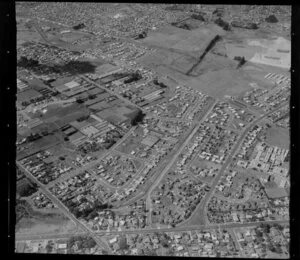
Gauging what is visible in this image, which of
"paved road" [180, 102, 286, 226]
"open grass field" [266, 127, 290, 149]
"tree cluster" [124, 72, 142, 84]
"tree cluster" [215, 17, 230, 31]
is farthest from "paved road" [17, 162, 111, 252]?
"tree cluster" [215, 17, 230, 31]

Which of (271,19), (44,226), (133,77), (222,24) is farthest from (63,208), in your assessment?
(222,24)

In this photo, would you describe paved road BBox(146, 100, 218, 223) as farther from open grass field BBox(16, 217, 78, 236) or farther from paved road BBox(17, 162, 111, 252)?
open grass field BBox(16, 217, 78, 236)

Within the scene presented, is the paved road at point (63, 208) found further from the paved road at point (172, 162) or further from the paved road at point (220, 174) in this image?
the paved road at point (220, 174)

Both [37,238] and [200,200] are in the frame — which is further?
[200,200]

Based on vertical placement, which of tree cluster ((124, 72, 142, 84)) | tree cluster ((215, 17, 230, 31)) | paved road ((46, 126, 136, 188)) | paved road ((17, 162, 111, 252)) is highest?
tree cluster ((215, 17, 230, 31))

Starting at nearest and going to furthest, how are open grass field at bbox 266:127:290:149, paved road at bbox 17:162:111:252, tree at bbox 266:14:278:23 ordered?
paved road at bbox 17:162:111:252 < open grass field at bbox 266:127:290:149 < tree at bbox 266:14:278:23

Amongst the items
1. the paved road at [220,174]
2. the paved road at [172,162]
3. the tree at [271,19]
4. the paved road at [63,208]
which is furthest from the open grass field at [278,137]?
the paved road at [63,208]

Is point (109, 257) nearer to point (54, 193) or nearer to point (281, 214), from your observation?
point (54, 193)

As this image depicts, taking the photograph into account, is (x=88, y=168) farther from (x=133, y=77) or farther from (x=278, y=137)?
(x=278, y=137)
